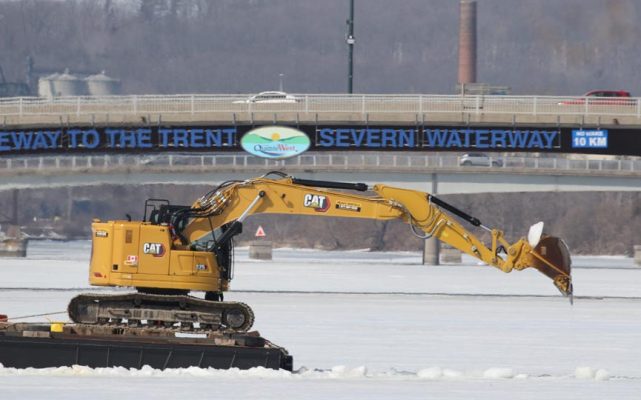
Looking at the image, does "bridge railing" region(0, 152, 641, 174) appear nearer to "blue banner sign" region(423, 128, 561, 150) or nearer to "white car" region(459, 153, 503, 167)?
"white car" region(459, 153, 503, 167)

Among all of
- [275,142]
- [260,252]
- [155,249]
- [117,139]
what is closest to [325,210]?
[155,249]

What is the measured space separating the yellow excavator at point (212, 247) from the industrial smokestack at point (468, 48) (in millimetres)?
86215

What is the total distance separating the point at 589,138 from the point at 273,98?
1654cm

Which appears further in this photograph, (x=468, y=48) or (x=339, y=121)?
(x=468, y=48)

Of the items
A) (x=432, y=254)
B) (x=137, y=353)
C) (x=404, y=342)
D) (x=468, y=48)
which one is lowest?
(x=432, y=254)

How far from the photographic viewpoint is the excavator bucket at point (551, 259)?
82.7 feet

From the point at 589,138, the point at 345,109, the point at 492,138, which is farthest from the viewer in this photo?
the point at 345,109

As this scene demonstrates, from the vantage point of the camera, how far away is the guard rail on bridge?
216 feet

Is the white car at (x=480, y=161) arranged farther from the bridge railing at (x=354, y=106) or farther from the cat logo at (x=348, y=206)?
the cat logo at (x=348, y=206)

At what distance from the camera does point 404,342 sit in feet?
101

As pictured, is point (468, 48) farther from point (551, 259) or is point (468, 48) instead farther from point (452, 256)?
point (551, 259)

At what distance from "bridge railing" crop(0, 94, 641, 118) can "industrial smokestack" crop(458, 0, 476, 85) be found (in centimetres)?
4394

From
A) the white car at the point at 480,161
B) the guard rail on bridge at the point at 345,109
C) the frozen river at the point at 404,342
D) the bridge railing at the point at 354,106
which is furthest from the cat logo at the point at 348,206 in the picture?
the white car at the point at 480,161

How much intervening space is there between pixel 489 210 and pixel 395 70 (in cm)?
4937
